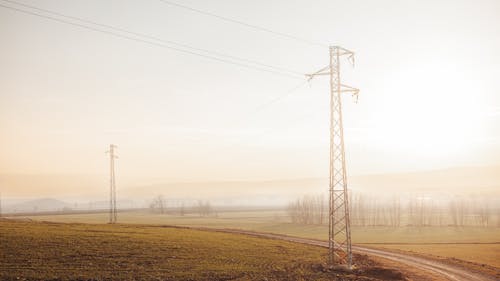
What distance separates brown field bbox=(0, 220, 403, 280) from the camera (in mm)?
31484

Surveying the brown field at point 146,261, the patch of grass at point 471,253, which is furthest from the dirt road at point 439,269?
the patch of grass at point 471,253

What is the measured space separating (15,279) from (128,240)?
67.5 feet

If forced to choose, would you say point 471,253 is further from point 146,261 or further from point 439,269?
point 146,261

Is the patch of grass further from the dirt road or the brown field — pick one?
the brown field

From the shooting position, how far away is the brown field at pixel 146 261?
31.5m

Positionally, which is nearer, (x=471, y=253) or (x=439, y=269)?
(x=439, y=269)

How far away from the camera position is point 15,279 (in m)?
27.9

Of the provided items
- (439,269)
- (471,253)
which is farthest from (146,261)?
(471,253)

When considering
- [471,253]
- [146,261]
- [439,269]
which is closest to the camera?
[146,261]

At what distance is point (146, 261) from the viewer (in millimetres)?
37062

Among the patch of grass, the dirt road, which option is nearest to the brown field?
the dirt road

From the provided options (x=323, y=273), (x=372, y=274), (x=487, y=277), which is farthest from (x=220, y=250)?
(x=487, y=277)

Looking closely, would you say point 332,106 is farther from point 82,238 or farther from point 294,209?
point 294,209

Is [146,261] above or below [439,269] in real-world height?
above
